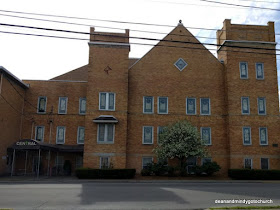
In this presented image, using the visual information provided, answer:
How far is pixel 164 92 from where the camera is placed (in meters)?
28.3

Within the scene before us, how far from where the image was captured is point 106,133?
26.1 meters

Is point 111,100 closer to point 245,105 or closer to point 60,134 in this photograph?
point 60,134

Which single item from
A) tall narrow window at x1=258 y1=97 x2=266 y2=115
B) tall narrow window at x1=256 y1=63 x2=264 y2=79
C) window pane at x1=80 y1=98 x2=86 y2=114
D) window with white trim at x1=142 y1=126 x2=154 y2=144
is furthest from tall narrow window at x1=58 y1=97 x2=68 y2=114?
tall narrow window at x1=256 y1=63 x2=264 y2=79

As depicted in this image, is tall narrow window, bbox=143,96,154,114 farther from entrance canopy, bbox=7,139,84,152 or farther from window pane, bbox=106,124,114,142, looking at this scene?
entrance canopy, bbox=7,139,84,152

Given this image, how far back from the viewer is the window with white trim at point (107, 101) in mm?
26578

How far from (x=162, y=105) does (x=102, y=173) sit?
9153 millimetres

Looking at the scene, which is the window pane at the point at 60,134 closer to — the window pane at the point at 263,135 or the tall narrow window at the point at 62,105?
the tall narrow window at the point at 62,105

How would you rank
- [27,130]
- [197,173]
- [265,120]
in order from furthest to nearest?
1. [27,130]
2. [265,120]
3. [197,173]

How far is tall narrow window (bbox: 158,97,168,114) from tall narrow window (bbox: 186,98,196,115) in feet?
7.17

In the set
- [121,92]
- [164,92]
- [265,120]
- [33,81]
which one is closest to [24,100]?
[33,81]

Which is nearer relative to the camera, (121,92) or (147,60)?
(121,92)

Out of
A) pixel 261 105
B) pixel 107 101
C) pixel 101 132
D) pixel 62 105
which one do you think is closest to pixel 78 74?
pixel 62 105

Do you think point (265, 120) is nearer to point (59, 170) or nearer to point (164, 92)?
point (164, 92)

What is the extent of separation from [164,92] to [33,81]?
47.0 feet
